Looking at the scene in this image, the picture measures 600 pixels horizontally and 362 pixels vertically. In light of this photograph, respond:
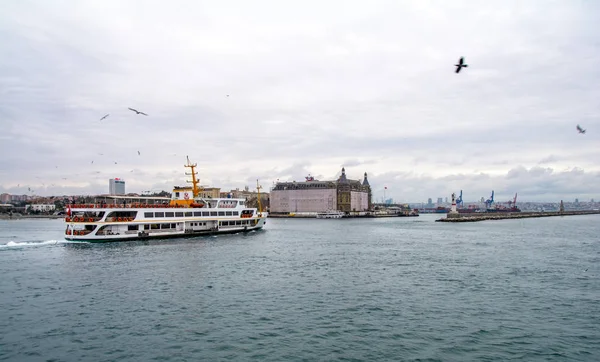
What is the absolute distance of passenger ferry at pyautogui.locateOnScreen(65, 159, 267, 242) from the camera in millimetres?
60375

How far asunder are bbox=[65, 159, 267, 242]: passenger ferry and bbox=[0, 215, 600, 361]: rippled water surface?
1273 centimetres

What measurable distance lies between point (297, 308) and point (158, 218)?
44851 mm

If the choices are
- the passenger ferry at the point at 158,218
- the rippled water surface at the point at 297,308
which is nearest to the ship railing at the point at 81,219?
the passenger ferry at the point at 158,218

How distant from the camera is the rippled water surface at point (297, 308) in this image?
2009 centimetres

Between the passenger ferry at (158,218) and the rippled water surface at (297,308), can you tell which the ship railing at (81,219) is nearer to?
the passenger ferry at (158,218)

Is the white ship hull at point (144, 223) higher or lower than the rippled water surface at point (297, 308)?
higher

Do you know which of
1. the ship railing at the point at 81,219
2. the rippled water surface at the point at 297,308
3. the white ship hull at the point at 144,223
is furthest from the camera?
the white ship hull at the point at 144,223

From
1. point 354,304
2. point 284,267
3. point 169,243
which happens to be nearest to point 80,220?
point 169,243

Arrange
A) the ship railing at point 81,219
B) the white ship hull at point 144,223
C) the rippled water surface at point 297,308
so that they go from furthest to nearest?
the white ship hull at point 144,223 < the ship railing at point 81,219 < the rippled water surface at point 297,308

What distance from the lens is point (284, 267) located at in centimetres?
4191

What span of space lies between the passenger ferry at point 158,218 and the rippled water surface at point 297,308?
1273 cm

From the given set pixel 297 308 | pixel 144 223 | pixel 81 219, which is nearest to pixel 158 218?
pixel 144 223

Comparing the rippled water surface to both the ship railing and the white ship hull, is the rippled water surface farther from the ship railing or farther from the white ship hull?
the white ship hull

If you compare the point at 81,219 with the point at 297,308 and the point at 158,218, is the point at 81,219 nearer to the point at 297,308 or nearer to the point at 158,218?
the point at 158,218
